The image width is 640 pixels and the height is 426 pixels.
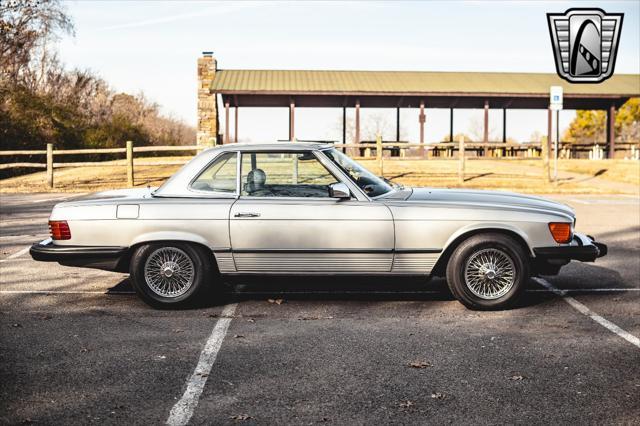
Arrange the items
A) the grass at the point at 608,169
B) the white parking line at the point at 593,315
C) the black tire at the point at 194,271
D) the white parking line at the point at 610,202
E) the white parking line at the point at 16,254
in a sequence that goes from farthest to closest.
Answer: the grass at the point at 608,169
the white parking line at the point at 610,202
the white parking line at the point at 16,254
the black tire at the point at 194,271
the white parking line at the point at 593,315

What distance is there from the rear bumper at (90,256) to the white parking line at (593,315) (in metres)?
4.00

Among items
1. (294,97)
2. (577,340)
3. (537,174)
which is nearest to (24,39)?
(294,97)

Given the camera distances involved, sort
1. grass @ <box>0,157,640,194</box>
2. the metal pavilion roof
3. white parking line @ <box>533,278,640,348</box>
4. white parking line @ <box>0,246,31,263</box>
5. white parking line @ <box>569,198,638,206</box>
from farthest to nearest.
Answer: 1. the metal pavilion roof
2. grass @ <box>0,157,640,194</box>
3. white parking line @ <box>569,198,638,206</box>
4. white parking line @ <box>0,246,31,263</box>
5. white parking line @ <box>533,278,640,348</box>

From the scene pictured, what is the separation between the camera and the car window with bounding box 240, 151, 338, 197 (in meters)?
6.71

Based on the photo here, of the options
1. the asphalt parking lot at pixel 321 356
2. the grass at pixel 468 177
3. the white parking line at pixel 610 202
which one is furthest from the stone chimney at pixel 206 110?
the asphalt parking lot at pixel 321 356

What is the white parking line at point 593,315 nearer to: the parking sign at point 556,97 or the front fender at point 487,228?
the front fender at point 487,228

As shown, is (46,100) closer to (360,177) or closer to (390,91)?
(390,91)

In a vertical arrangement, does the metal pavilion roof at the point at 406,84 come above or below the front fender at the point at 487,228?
above

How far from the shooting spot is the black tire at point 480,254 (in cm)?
649

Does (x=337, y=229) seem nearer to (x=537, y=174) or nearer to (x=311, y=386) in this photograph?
(x=311, y=386)

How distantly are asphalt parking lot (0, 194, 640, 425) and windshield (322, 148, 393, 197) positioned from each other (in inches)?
41.2

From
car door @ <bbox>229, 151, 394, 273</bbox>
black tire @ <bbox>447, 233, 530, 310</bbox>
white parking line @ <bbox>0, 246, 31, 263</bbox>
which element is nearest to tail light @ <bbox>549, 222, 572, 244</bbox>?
black tire @ <bbox>447, 233, 530, 310</bbox>

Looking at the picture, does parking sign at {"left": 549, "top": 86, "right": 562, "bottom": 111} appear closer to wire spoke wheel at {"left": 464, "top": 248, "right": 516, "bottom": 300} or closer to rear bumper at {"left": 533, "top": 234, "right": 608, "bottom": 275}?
rear bumper at {"left": 533, "top": 234, "right": 608, "bottom": 275}

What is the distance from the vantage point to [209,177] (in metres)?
6.81
